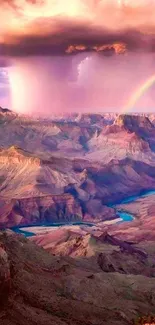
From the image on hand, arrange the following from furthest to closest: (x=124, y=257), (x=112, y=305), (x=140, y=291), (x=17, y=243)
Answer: (x=124, y=257) < (x=17, y=243) < (x=140, y=291) < (x=112, y=305)

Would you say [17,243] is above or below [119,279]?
above

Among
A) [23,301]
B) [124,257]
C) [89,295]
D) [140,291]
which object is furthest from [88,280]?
[124,257]

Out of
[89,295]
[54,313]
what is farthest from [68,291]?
[54,313]

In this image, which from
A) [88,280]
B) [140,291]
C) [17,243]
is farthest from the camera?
[17,243]

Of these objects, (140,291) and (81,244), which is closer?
(140,291)

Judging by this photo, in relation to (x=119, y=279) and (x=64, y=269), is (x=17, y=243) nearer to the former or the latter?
(x=64, y=269)

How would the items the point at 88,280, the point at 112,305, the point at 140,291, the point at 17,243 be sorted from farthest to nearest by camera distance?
the point at 17,243, the point at 140,291, the point at 88,280, the point at 112,305

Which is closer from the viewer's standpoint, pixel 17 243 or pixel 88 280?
pixel 88 280

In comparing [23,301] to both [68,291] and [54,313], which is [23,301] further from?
[68,291]

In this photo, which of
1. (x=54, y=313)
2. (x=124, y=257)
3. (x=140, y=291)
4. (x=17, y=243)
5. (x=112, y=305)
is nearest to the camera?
(x=54, y=313)
